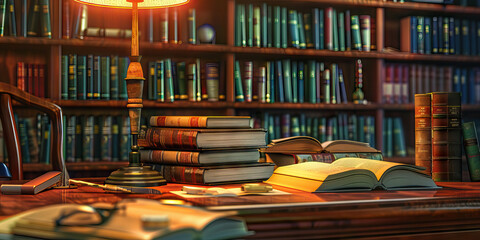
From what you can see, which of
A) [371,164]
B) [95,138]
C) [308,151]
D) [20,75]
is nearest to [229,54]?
[95,138]

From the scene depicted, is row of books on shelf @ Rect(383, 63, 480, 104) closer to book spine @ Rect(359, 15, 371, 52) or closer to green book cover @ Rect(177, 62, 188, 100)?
book spine @ Rect(359, 15, 371, 52)

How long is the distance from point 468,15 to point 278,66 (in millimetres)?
1399

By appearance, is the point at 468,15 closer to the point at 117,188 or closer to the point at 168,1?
the point at 168,1

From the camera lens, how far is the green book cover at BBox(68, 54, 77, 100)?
2.90m

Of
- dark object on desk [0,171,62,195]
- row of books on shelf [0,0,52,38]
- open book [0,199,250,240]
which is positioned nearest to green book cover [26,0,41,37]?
row of books on shelf [0,0,52,38]

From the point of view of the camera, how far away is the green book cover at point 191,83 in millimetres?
Result: 3072

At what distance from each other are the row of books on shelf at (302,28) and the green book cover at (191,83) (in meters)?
0.29

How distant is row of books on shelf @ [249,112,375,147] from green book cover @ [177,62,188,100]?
46 centimetres

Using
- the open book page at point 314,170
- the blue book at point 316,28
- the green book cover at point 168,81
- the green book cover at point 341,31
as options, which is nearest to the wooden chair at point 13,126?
the open book page at point 314,170

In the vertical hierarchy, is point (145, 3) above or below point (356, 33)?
below

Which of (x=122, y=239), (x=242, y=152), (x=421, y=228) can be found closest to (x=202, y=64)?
(x=242, y=152)

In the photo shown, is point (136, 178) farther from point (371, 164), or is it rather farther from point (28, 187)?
point (371, 164)

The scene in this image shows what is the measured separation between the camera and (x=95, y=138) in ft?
9.79

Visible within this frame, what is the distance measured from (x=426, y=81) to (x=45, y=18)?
7.54 ft
